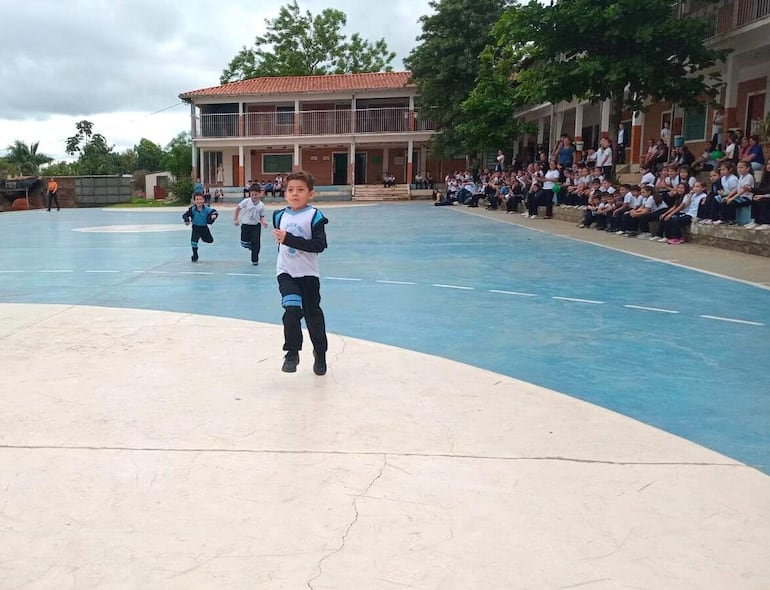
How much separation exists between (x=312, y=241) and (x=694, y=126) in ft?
70.2

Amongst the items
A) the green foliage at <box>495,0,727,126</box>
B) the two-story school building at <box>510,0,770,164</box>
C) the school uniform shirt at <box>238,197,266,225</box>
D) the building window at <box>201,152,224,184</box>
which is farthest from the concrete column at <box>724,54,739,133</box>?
the building window at <box>201,152,224,184</box>

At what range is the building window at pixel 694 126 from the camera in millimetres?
22422

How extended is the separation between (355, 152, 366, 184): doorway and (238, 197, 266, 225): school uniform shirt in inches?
1256

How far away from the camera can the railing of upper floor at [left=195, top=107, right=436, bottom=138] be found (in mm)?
39500

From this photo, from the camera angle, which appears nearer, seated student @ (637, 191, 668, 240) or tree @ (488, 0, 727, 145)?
seated student @ (637, 191, 668, 240)

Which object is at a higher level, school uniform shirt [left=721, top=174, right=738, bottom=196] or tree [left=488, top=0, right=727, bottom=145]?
tree [left=488, top=0, right=727, bottom=145]

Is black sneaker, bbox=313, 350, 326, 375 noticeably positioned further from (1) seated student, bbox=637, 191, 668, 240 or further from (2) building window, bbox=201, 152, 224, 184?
(2) building window, bbox=201, 152, 224, 184

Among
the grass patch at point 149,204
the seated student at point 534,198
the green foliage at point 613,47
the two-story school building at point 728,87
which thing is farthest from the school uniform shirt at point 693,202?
the grass patch at point 149,204

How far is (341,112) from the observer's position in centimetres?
3972

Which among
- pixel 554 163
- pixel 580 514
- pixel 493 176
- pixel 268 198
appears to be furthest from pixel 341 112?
pixel 580 514

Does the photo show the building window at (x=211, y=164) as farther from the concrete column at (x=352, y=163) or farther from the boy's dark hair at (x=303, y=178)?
the boy's dark hair at (x=303, y=178)

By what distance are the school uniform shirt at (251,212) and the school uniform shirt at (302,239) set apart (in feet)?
20.9

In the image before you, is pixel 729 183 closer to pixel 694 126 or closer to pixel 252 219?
pixel 252 219

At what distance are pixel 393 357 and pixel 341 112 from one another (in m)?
35.8
